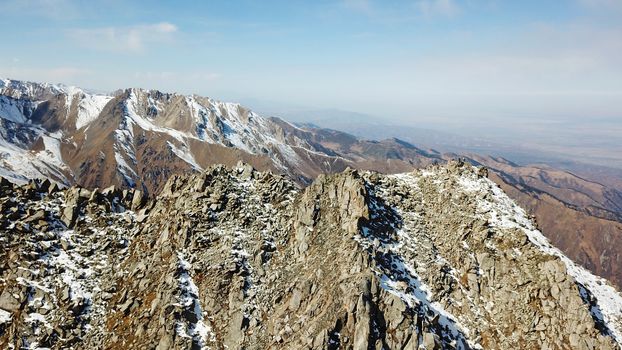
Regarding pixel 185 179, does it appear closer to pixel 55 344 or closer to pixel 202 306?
pixel 202 306

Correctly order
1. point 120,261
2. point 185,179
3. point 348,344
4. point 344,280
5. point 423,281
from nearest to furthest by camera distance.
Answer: point 348,344
point 344,280
point 423,281
point 120,261
point 185,179

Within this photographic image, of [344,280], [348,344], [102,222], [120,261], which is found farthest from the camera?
[102,222]

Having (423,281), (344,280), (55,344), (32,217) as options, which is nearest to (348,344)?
(344,280)

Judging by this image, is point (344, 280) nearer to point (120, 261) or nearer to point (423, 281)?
point (423, 281)

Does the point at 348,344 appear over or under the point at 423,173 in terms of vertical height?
under

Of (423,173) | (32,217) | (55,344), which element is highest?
(423,173)

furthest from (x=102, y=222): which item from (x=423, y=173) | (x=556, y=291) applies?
(x=556, y=291)

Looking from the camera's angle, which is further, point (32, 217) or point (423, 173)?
point (423, 173)
